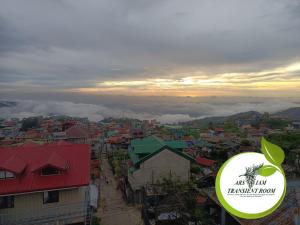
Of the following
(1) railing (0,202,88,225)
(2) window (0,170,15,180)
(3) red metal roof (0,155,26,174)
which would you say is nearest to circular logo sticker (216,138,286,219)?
(1) railing (0,202,88,225)

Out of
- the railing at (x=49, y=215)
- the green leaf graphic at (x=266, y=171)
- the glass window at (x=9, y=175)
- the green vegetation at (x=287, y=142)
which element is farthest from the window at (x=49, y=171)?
the green vegetation at (x=287, y=142)

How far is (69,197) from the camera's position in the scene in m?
15.6

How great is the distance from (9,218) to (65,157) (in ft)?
15.1

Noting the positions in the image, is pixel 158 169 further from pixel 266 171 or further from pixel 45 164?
pixel 266 171

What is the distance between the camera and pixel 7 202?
14812 mm

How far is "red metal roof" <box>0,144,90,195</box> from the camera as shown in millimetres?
14898

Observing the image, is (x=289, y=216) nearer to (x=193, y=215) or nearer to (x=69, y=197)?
(x=193, y=215)

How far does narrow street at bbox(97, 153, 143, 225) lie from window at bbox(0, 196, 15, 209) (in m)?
6.24

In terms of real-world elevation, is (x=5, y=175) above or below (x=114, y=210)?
above

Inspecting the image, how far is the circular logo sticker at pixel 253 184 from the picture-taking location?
6191 millimetres

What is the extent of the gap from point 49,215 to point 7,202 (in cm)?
245

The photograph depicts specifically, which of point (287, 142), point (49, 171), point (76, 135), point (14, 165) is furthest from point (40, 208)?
point (287, 142)

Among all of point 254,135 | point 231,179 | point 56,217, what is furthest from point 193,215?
point 254,135

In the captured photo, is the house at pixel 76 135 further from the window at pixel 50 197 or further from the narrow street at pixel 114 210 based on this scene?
the window at pixel 50 197
